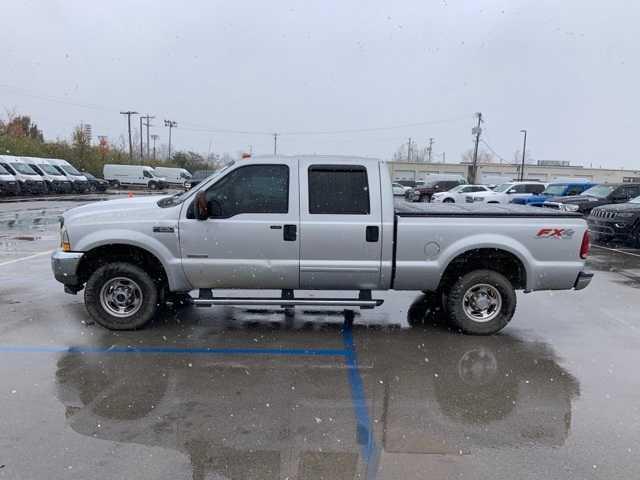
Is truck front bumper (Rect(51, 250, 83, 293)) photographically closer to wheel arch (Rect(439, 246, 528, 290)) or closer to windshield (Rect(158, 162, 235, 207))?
windshield (Rect(158, 162, 235, 207))

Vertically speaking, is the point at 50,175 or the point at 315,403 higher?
the point at 50,175

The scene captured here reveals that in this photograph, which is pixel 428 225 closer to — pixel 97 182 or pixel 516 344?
pixel 516 344

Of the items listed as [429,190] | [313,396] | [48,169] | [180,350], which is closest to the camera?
[313,396]

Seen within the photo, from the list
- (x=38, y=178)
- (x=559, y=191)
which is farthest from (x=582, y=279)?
(x=38, y=178)

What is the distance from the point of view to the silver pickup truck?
5.88m

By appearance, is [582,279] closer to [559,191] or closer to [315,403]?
[315,403]

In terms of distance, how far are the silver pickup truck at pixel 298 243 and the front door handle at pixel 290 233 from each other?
11 mm

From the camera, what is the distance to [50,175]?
3559cm

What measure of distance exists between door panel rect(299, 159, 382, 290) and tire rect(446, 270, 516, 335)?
970 mm

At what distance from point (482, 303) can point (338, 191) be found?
2111 millimetres

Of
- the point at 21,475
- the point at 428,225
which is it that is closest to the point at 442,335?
the point at 428,225

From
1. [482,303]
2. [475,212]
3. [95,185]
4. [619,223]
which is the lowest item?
[482,303]

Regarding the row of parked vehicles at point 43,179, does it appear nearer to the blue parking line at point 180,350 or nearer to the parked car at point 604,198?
the parked car at point 604,198

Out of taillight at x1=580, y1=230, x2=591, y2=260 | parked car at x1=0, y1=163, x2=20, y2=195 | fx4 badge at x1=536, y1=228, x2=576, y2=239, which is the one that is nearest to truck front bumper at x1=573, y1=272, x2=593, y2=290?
taillight at x1=580, y1=230, x2=591, y2=260
